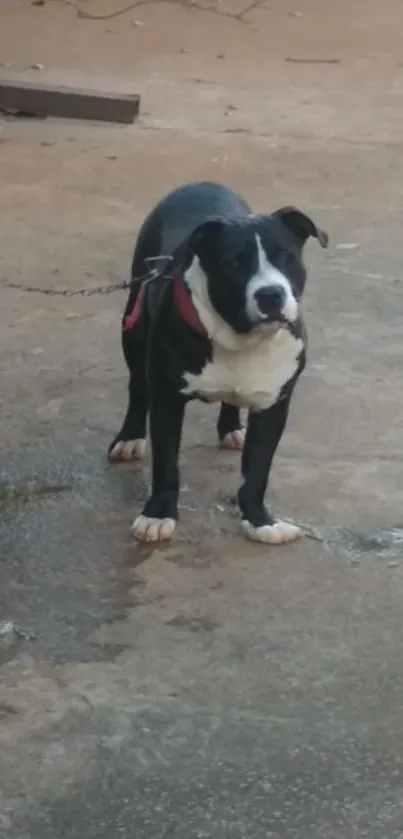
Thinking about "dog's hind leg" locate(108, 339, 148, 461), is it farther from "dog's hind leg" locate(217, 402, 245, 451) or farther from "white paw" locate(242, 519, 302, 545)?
"white paw" locate(242, 519, 302, 545)

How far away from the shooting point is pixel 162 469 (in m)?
3.32

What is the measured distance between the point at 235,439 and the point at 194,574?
28.3 inches

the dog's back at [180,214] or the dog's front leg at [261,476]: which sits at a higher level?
the dog's back at [180,214]

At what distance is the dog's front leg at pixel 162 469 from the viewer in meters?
3.25

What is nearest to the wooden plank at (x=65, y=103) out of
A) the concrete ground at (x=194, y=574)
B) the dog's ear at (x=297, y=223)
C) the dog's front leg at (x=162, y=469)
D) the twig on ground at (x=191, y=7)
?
the concrete ground at (x=194, y=574)

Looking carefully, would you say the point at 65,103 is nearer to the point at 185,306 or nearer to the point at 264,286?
the point at 185,306

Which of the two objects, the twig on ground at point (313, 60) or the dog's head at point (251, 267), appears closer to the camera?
the dog's head at point (251, 267)

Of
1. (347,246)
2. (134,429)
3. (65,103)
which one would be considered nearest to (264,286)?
(134,429)

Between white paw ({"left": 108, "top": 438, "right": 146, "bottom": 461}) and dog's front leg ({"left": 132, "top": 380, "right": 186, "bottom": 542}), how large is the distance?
0.38 meters

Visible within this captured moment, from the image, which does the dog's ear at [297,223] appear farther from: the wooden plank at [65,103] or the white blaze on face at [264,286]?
the wooden plank at [65,103]

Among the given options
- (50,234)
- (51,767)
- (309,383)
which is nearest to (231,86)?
(50,234)

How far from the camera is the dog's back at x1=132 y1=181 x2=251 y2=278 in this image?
136 inches

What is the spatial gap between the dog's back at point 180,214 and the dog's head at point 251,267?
0.40 metres

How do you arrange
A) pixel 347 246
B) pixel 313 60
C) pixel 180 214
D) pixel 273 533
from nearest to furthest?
1. pixel 273 533
2. pixel 180 214
3. pixel 347 246
4. pixel 313 60
